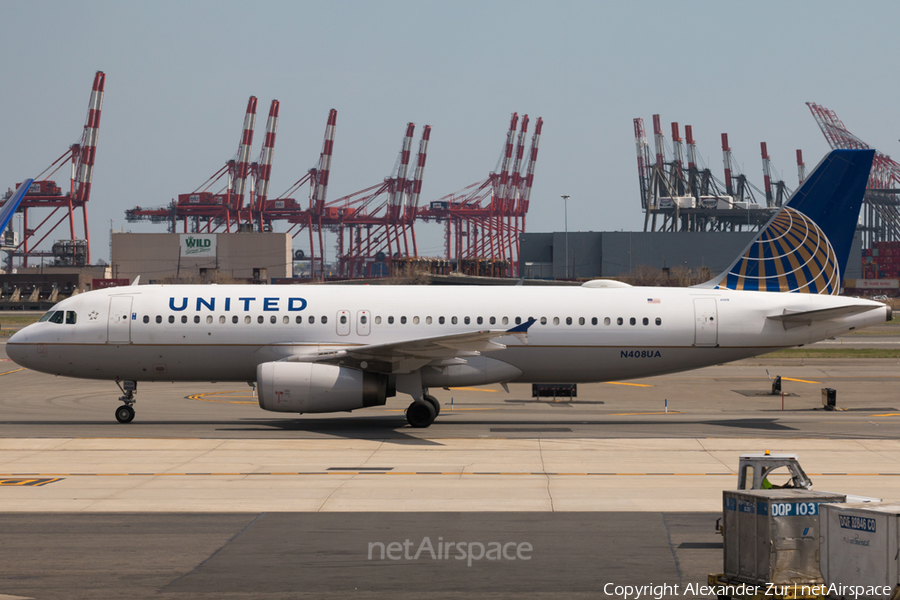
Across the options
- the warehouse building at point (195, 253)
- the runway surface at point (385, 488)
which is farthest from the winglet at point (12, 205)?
the runway surface at point (385, 488)

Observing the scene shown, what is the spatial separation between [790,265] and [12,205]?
161 meters

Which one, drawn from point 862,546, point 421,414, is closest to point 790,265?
point 421,414

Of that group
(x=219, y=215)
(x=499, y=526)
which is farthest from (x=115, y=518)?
(x=219, y=215)

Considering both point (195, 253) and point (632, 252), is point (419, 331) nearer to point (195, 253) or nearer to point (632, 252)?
point (632, 252)

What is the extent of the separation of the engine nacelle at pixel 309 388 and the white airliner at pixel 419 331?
0.45 meters

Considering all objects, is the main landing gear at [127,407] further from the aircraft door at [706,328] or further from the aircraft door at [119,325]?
the aircraft door at [706,328]

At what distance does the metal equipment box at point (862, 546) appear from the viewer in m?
9.27

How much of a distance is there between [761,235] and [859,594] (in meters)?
22.9

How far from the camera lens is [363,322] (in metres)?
27.8

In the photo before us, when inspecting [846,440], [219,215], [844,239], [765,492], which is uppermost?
[219,215]

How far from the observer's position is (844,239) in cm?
3080

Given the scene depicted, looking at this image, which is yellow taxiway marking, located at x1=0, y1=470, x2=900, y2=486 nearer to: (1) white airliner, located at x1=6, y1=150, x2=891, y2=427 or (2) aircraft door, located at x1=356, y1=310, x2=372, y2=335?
(1) white airliner, located at x1=6, y1=150, x2=891, y2=427

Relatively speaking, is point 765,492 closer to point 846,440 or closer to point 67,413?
point 846,440

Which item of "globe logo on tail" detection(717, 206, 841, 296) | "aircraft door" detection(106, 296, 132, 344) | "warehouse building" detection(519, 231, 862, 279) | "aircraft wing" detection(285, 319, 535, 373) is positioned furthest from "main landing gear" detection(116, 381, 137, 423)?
"warehouse building" detection(519, 231, 862, 279)
